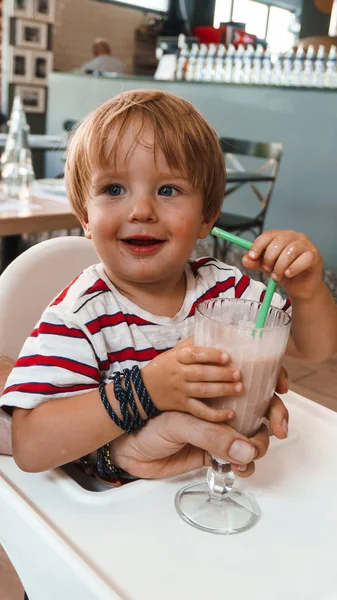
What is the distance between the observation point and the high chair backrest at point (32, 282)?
0.96 metres

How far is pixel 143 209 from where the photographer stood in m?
0.71

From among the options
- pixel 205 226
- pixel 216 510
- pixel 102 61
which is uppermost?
pixel 102 61

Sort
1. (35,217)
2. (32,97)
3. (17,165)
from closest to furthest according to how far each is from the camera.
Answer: (35,217) < (17,165) < (32,97)

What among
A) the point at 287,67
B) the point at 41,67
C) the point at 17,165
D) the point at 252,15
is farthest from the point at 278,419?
the point at 41,67

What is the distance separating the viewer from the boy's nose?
2.34 feet

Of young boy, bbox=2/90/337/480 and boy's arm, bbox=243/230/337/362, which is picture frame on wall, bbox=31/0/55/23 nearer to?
young boy, bbox=2/90/337/480

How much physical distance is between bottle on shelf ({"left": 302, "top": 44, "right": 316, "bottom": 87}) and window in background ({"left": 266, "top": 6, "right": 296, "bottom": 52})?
5.53 ft

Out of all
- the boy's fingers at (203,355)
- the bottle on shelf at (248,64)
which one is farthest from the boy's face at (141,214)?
the bottle on shelf at (248,64)

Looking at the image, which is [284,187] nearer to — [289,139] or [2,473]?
[289,139]

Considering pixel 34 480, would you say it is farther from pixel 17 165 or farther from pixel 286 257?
pixel 17 165

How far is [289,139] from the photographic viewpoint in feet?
14.6

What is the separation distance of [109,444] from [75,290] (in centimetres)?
21

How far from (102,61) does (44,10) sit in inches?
37.6

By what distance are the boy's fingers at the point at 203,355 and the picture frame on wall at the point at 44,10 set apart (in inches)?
295
